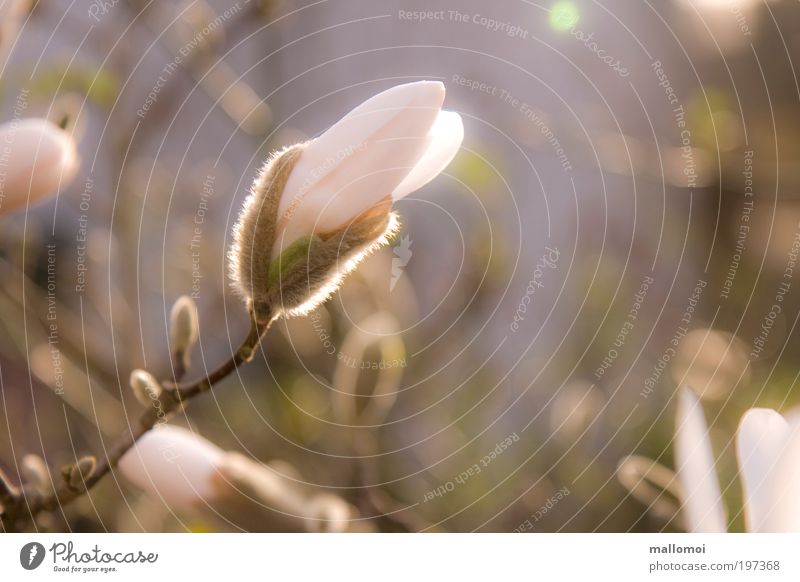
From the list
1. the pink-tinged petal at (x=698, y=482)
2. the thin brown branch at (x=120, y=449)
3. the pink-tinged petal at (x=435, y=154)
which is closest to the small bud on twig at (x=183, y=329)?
the thin brown branch at (x=120, y=449)

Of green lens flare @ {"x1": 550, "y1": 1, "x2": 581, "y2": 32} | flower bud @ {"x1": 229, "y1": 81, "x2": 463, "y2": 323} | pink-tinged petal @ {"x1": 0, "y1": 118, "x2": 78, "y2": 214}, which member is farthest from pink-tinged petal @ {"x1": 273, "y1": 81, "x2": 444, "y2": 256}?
green lens flare @ {"x1": 550, "y1": 1, "x2": 581, "y2": 32}

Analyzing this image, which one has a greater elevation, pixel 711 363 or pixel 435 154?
pixel 435 154

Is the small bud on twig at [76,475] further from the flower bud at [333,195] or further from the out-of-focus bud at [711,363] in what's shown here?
the out-of-focus bud at [711,363]

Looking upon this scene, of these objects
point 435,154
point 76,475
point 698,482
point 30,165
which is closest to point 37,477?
point 76,475

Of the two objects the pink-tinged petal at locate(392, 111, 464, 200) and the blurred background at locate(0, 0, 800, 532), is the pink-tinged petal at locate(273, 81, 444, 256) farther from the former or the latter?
the blurred background at locate(0, 0, 800, 532)

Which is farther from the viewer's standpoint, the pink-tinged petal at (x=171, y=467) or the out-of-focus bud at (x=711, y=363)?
the out-of-focus bud at (x=711, y=363)

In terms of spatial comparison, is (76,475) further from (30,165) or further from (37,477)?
(30,165)
